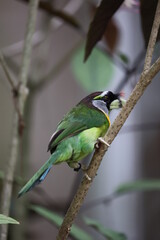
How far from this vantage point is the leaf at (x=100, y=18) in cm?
76

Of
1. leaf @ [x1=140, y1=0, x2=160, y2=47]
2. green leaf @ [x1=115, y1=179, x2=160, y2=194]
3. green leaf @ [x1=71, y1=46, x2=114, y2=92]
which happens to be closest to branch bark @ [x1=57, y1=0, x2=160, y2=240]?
leaf @ [x1=140, y1=0, x2=160, y2=47]

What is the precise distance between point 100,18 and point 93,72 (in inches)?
19.5

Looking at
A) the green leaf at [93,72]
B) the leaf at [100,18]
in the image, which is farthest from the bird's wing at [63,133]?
the green leaf at [93,72]

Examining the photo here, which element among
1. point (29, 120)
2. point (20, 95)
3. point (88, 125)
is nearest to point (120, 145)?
point (29, 120)

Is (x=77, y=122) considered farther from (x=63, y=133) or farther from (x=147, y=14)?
(x=147, y=14)

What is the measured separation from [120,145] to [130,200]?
10.3 inches

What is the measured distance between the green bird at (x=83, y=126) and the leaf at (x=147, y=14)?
168mm

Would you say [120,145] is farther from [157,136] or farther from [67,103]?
[67,103]

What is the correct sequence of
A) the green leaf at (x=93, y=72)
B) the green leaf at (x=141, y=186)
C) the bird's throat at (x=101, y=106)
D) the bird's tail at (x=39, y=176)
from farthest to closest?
the green leaf at (x=93, y=72) → the green leaf at (x=141, y=186) → the bird's throat at (x=101, y=106) → the bird's tail at (x=39, y=176)

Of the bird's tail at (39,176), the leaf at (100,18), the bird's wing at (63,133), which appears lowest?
the bird's tail at (39,176)

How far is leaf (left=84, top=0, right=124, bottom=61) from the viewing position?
0.76 meters

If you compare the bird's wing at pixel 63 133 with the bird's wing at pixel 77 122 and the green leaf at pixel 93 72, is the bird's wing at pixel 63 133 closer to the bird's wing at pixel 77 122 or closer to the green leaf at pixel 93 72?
the bird's wing at pixel 77 122

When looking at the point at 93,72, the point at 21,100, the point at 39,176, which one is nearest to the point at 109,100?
the point at 39,176

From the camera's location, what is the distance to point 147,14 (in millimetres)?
780
